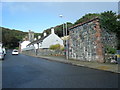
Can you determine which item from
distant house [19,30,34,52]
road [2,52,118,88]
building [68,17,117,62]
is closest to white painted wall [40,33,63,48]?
building [68,17,117,62]

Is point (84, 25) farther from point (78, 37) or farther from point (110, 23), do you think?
point (110, 23)

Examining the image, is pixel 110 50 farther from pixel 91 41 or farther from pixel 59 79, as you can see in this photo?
pixel 59 79

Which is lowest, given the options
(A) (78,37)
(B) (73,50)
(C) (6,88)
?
(C) (6,88)

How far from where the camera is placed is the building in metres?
16.8

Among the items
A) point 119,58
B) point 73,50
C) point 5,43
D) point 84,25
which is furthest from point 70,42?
point 5,43

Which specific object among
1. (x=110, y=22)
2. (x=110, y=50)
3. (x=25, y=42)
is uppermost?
(x=25, y=42)

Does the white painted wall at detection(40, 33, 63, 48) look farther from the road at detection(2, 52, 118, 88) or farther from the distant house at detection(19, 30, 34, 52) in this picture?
the road at detection(2, 52, 118, 88)

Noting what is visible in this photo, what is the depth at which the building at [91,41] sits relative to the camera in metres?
16.8

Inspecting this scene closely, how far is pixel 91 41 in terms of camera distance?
58.4 ft

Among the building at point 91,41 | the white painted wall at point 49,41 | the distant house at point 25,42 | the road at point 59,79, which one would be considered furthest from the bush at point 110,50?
the distant house at point 25,42

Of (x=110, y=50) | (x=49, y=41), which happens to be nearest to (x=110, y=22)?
(x=110, y=50)

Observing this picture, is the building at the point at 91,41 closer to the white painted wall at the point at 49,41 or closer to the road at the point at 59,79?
the road at the point at 59,79

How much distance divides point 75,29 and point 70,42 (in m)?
2.27

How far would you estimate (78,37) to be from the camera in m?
20.4
